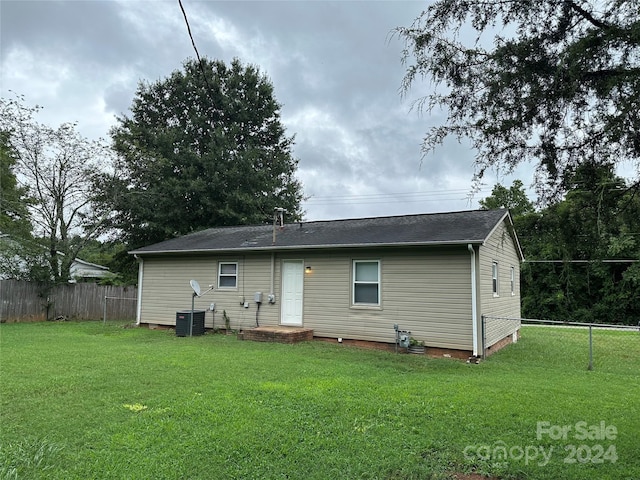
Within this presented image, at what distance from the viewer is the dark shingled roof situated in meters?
8.99

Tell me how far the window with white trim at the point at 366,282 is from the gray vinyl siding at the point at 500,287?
2.36m

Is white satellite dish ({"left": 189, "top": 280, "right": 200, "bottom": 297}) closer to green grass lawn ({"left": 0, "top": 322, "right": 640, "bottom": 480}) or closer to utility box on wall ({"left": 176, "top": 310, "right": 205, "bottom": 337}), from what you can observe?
utility box on wall ({"left": 176, "top": 310, "right": 205, "bottom": 337})

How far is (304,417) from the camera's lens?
412cm

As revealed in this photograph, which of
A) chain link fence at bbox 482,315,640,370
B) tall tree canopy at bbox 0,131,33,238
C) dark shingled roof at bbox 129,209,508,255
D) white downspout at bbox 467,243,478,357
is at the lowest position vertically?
chain link fence at bbox 482,315,640,370

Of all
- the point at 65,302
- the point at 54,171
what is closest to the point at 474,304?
the point at 65,302

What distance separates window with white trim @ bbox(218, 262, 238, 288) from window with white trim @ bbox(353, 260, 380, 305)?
149 inches

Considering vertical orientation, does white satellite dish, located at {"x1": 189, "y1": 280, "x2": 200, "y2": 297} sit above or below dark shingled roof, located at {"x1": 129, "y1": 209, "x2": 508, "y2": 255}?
below

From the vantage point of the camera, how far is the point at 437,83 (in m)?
3.77

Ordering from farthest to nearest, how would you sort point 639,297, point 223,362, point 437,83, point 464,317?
point 639,297, point 464,317, point 223,362, point 437,83

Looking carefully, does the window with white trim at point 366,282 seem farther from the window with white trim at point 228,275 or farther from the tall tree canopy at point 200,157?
the tall tree canopy at point 200,157

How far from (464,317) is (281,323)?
4.80 metres

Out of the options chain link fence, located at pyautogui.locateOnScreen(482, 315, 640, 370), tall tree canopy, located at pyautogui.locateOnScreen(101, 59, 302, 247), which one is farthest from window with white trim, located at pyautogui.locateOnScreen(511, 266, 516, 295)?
tall tree canopy, located at pyautogui.locateOnScreen(101, 59, 302, 247)

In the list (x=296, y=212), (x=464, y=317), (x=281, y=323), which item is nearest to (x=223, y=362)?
(x=281, y=323)

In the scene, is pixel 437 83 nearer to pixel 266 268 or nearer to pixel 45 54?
pixel 266 268
